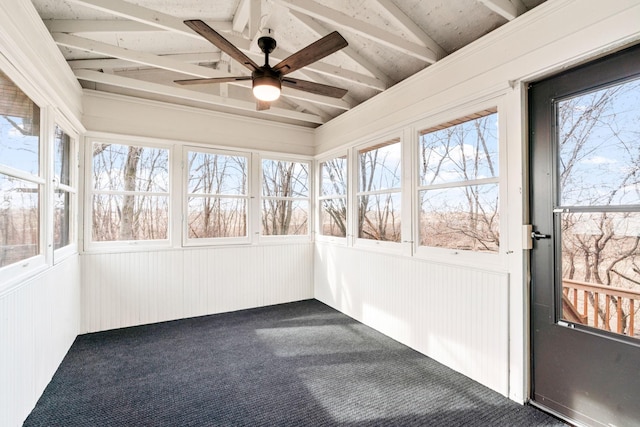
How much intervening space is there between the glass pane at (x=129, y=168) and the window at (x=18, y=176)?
136 cm

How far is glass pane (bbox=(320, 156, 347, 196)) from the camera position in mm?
4344

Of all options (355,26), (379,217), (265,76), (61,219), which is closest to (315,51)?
(265,76)

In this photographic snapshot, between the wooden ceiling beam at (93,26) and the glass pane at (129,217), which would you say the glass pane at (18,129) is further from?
the glass pane at (129,217)

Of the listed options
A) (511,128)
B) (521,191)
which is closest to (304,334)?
(521,191)

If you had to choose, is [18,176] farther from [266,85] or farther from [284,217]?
[284,217]

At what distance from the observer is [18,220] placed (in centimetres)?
205

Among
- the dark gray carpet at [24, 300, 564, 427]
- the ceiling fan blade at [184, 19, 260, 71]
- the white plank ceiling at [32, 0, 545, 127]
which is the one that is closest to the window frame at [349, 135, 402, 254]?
the white plank ceiling at [32, 0, 545, 127]

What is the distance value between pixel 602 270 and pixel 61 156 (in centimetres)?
448

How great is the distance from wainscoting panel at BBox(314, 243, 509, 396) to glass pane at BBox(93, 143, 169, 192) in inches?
104

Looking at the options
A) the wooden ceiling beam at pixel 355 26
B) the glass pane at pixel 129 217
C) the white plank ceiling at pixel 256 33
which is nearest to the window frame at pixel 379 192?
the white plank ceiling at pixel 256 33

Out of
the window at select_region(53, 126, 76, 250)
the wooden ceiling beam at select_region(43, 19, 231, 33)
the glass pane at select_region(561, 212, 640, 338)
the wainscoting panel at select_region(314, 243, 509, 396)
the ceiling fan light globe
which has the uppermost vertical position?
the wooden ceiling beam at select_region(43, 19, 231, 33)

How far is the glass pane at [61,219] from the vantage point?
2.79m

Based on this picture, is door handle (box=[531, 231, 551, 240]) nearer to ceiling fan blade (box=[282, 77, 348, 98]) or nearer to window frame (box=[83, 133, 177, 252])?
ceiling fan blade (box=[282, 77, 348, 98])

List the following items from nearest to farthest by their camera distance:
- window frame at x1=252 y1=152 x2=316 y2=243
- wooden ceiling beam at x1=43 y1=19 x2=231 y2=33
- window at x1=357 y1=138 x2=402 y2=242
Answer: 1. wooden ceiling beam at x1=43 y1=19 x2=231 y2=33
2. window at x1=357 y1=138 x2=402 y2=242
3. window frame at x1=252 y1=152 x2=316 y2=243
